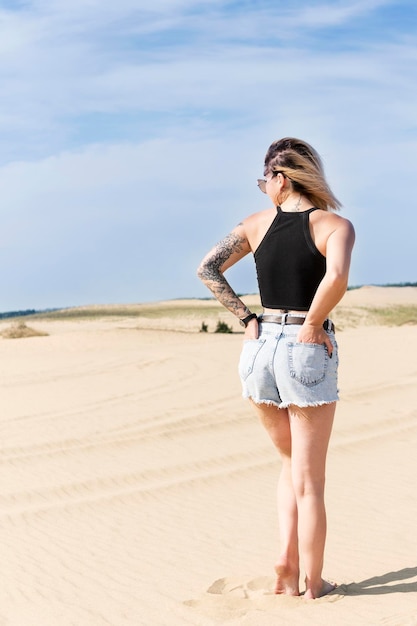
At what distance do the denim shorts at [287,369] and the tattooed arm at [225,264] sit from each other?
335 millimetres

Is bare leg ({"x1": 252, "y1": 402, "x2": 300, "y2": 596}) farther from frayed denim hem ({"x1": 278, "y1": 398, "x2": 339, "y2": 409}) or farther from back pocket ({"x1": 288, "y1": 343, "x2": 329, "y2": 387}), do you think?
back pocket ({"x1": 288, "y1": 343, "x2": 329, "y2": 387})

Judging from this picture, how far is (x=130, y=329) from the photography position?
82.4ft

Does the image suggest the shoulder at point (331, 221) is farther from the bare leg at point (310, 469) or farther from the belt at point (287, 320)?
the bare leg at point (310, 469)

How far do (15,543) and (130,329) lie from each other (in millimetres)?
18357

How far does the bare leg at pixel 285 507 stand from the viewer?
4840 mm

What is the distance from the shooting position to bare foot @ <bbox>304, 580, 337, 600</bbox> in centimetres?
496

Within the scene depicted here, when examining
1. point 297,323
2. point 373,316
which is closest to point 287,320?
point 297,323

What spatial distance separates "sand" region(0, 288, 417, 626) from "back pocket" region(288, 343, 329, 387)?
4.21ft

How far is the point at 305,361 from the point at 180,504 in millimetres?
3761

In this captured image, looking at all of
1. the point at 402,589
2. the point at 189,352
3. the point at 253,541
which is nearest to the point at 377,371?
the point at 189,352

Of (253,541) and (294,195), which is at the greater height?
(294,195)

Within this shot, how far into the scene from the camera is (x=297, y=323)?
4.64 meters

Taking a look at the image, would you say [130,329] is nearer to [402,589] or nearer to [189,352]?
[189,352]

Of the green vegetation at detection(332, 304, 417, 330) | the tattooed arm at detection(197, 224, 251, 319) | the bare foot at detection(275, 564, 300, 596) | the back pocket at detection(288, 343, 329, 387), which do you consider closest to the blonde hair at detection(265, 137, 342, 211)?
the tattooed arm at detection(197, 224, 251, 319)
